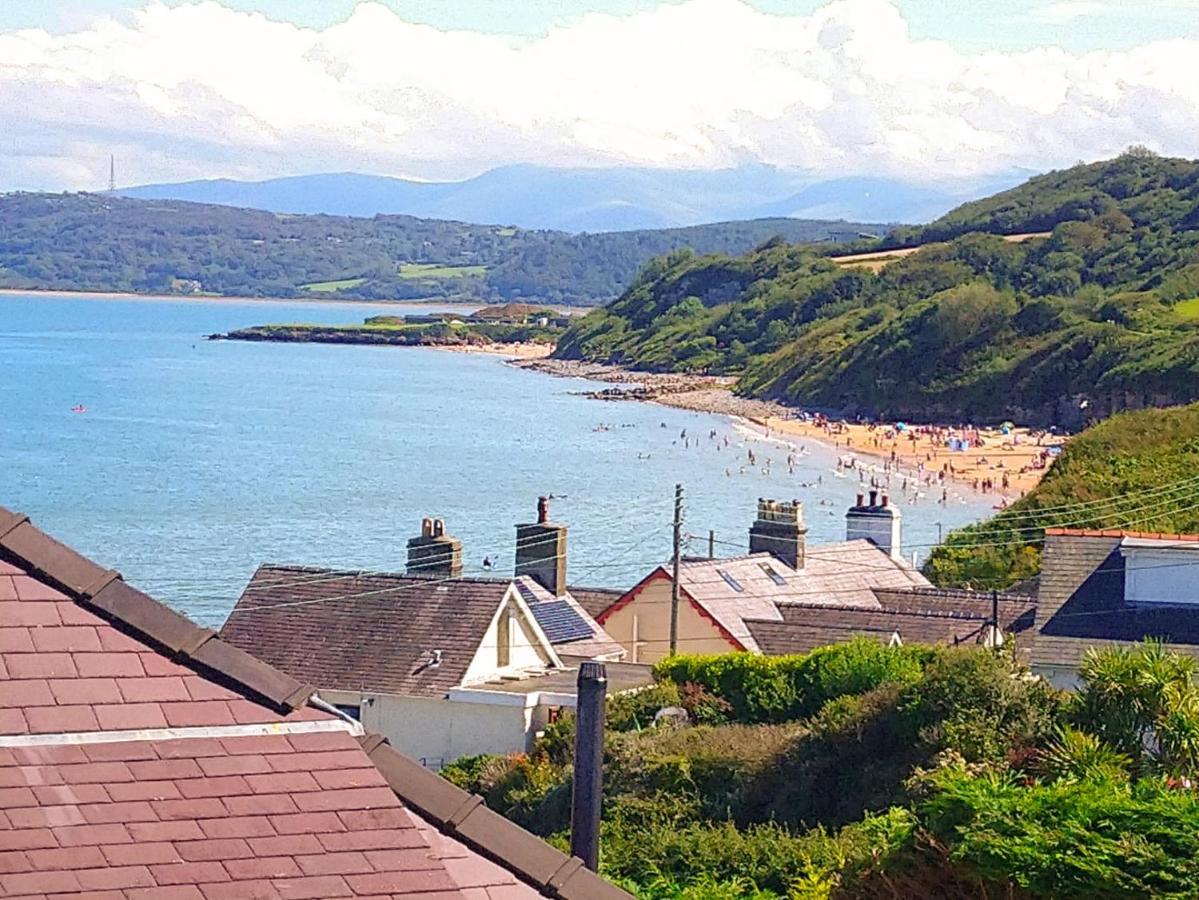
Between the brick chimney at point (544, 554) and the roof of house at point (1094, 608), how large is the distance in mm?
6494

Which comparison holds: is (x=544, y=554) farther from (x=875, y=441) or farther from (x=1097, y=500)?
(x=875, y=441)

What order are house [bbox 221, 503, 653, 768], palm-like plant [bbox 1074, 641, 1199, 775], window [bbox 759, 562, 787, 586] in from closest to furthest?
palm-like plant [bbox 1074, 641, 1199, 775], house [bbox 221, 503, 653, 768], window [bbox 759, 562, 787, 586]

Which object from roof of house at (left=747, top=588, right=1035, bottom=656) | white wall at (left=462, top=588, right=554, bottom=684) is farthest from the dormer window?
white wall at (left=462, top=588, right=554, bottom=684)

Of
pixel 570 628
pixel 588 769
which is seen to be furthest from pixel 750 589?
pixel 588 769

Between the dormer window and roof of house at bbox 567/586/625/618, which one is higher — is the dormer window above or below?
above

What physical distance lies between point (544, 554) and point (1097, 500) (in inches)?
850

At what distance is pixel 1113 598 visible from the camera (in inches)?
872

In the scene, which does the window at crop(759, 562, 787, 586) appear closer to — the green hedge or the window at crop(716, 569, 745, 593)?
the window at crop(716, 569, 745, 593)

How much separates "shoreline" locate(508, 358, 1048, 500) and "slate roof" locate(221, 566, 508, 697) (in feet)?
150

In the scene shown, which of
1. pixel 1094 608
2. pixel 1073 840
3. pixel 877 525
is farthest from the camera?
pixel 877 525

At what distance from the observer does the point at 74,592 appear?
→ 4113 mm

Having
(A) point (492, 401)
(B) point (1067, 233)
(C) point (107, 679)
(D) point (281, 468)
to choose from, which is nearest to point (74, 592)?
(C) point (107, 679)

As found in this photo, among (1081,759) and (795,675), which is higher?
(1081,759)

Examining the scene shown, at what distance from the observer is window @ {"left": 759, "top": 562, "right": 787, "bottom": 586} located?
2831 centimetres
